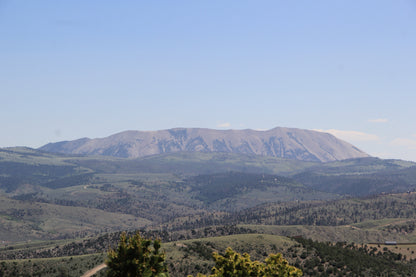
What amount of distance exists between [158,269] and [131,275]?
3703 millimetres

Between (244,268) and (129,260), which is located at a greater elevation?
(129,260)

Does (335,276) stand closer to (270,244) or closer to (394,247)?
(270,244)

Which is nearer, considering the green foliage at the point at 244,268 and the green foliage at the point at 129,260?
the green foliage at the point at 129,260

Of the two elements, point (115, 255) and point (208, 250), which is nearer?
point (115, 255)

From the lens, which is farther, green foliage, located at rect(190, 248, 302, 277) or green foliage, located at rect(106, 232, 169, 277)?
green foliage, located at rect(190, 248, 302, 277)

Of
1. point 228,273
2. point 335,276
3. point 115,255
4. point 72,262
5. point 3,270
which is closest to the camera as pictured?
point 115,255

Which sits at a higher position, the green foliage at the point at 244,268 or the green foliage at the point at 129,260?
the green foliage at the point at 129,260

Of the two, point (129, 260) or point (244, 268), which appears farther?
point (244, 268)

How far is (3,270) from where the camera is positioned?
144 metres

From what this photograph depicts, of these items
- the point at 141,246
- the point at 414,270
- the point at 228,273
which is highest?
the point at 141,246

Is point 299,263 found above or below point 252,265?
below

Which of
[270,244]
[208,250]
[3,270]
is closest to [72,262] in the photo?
[3,270]

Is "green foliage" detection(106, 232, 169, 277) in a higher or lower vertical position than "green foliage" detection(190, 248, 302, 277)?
higher

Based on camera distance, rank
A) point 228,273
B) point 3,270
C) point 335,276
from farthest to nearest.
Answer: point 3,270 → point 335,276 → point 228,273
